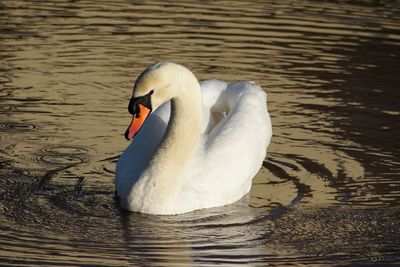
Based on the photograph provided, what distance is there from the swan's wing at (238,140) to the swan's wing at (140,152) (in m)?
0.43

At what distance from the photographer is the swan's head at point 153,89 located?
986 cm

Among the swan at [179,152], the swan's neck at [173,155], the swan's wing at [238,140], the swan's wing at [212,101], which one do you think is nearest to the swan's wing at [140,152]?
the swan at [179,152]

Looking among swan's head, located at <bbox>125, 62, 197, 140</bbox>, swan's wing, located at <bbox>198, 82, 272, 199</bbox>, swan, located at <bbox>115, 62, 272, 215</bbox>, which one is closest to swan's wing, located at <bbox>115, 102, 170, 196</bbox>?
swan, located at <bbox>115, 62, 272, 215</bbox>

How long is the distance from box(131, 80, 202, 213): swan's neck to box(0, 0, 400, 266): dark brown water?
9.3 inches

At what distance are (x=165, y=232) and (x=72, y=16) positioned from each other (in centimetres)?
882

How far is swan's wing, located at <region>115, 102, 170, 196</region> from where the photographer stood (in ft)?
34.8

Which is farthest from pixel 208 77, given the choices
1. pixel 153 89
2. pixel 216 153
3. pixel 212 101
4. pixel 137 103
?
pixel 137 103

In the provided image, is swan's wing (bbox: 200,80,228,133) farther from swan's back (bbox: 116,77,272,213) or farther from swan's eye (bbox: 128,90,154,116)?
swan's eye (bbox: 128,90,154,116)

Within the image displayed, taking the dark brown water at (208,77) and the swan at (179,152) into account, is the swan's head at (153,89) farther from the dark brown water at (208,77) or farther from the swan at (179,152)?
the dark brown water at (208,77)

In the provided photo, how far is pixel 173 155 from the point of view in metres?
10.5

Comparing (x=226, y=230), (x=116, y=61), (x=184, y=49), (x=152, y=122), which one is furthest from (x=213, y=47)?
(x=226, y=230)

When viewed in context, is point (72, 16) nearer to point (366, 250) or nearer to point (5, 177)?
point (5, 177)

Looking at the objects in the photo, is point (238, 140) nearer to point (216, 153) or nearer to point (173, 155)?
point (216, 153)

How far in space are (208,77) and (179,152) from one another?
4544 mm
